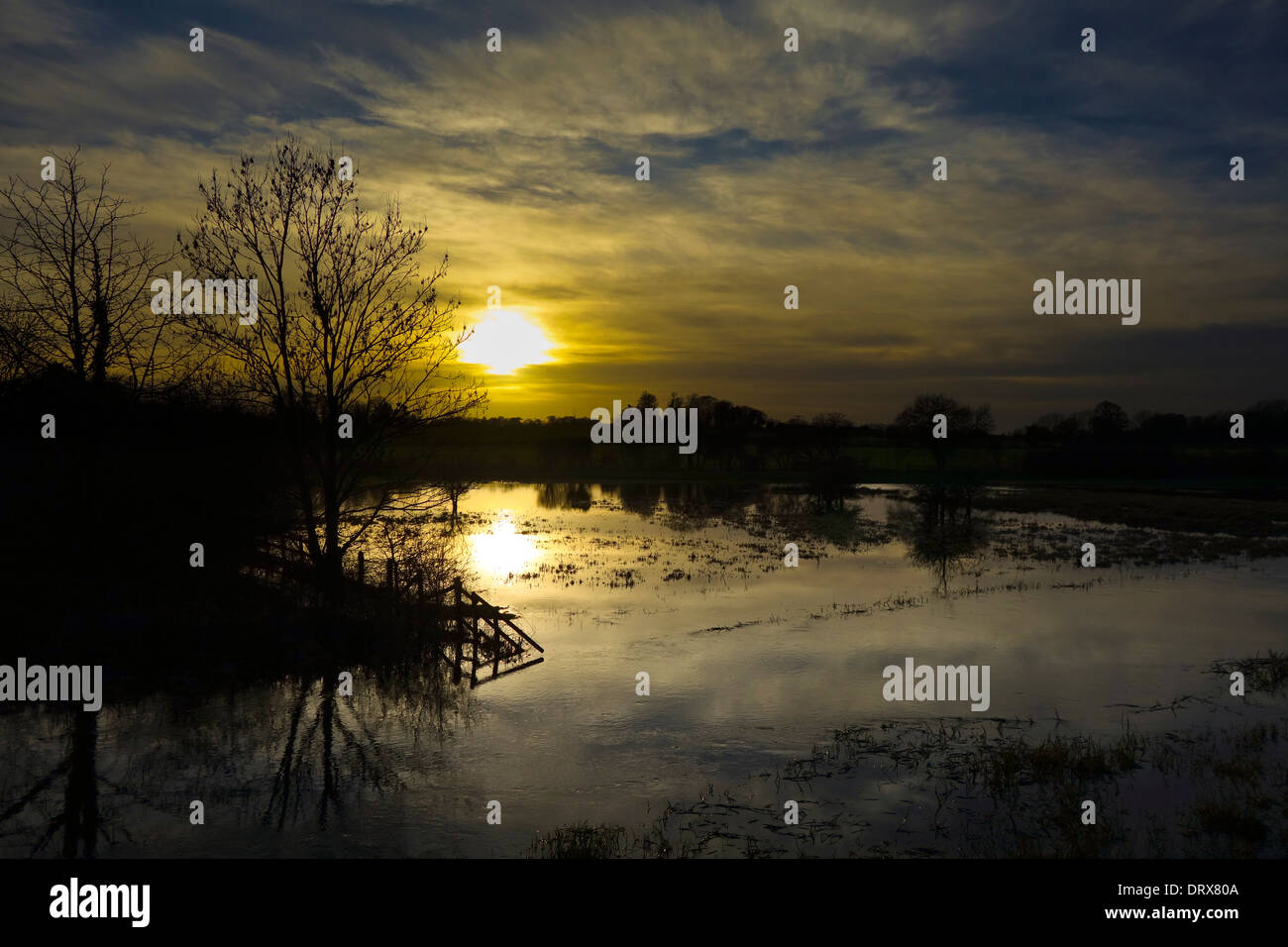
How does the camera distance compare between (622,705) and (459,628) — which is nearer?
(622,705)

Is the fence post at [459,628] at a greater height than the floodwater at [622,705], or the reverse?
the fence post at [459,628]

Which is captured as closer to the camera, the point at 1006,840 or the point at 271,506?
the point at 1006,840

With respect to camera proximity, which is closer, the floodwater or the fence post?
the floodwater

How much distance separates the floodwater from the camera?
416 inches

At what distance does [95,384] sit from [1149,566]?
122ft

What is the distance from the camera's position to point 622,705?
15.5 meters

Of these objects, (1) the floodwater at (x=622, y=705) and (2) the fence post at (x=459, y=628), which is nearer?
(1) the floodwater at (x=622, y=705)

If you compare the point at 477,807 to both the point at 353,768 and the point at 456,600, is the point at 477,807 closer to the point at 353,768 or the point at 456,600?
the point at 353,768

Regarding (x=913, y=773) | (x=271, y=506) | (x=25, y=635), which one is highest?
(x=271, y=506)

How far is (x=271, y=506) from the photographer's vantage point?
2377cm

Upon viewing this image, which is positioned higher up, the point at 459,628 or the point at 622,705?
the point at 459,628

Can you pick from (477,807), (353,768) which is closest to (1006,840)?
(477,807)

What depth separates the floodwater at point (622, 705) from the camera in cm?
1058

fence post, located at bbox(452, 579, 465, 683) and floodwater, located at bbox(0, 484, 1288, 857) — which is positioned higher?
fence post, located at bbox(452, 579, 465, 683)
